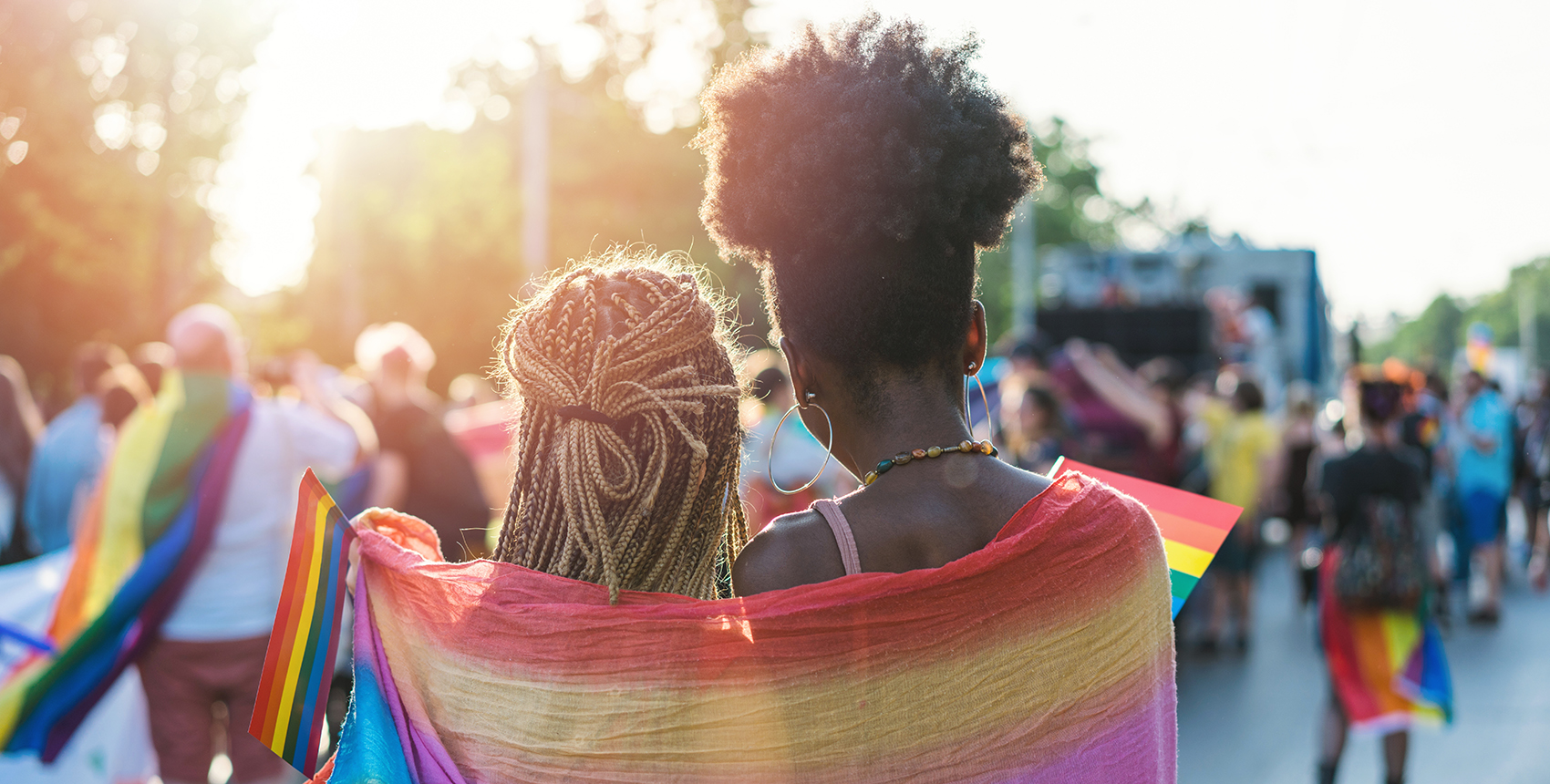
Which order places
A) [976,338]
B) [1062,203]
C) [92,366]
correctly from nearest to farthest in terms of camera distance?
[976,338] → [92,366] → [1062,203]

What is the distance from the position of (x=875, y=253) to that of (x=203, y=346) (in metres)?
3.33

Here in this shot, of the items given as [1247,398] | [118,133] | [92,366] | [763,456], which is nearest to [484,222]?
[118,133]

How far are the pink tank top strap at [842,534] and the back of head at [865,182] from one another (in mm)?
245

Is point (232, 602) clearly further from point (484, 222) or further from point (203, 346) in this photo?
point (484, 222)

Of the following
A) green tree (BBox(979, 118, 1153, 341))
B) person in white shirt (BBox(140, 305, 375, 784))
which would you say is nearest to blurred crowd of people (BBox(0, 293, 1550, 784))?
person in white shirt (BBox(140, 305, 375, 784))

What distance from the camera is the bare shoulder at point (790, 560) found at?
1.66 meters

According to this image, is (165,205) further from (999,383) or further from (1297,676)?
(1297,676)

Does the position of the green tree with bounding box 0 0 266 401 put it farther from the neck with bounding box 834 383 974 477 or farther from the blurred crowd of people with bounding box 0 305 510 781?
the neck with bounding box 834 383 974 477

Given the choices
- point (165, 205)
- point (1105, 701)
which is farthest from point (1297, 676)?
point (165, 205)

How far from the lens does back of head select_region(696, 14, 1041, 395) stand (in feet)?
5.80

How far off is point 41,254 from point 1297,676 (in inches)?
674

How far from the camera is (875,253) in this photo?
1.79 metres

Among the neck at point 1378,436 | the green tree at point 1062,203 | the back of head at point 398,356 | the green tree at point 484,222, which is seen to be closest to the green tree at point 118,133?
the green tree at point 484,222

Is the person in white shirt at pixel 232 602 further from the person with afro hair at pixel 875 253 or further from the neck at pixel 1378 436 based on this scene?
the neck at pixel 1378 436
